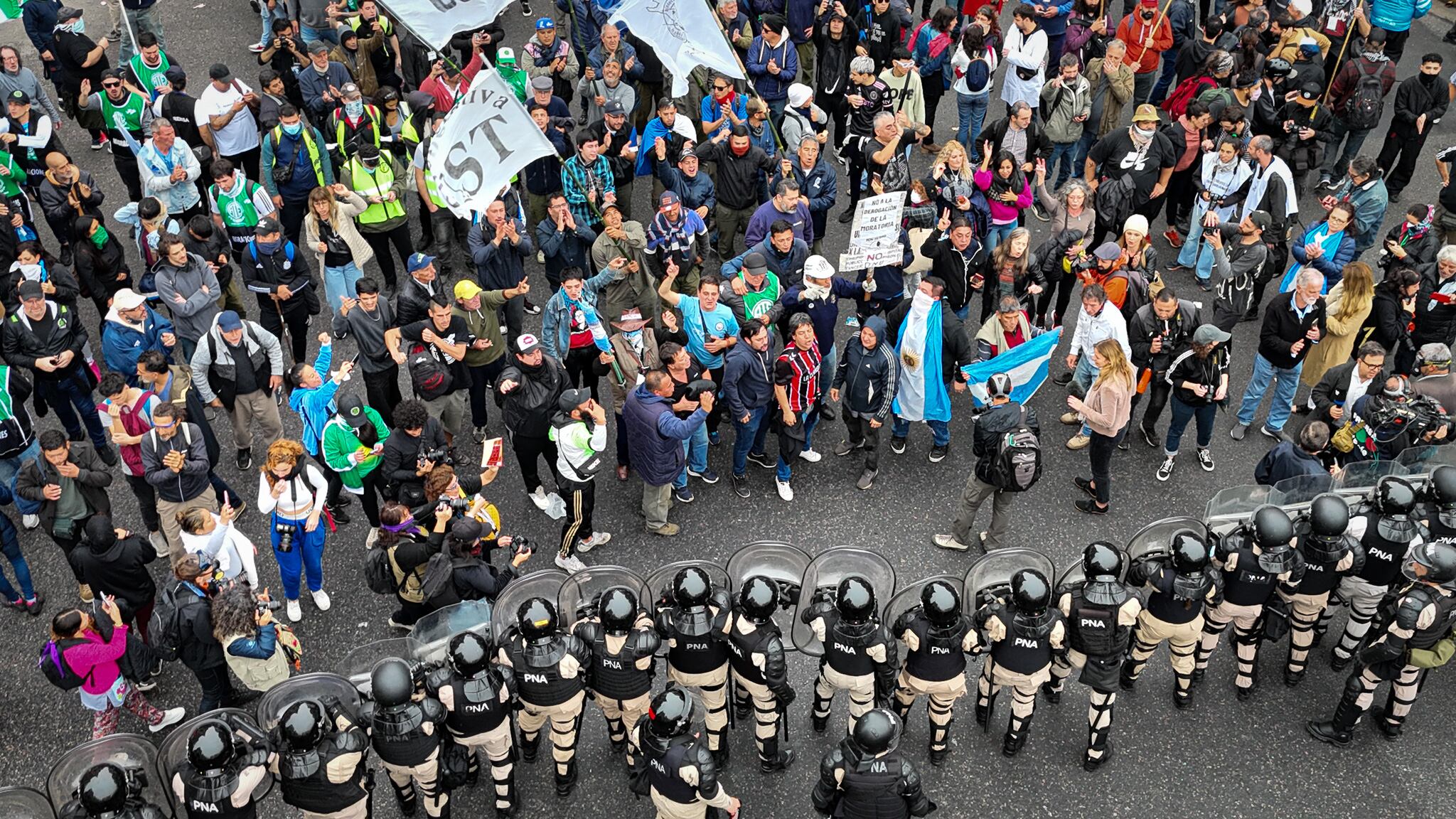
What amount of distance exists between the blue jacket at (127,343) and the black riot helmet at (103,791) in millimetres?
4074

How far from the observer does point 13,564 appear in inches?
356

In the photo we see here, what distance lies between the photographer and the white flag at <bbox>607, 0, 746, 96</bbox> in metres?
11.8

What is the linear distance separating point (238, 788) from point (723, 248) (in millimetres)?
7487

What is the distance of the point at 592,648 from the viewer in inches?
295

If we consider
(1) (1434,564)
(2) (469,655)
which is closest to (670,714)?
(2) (469,655)

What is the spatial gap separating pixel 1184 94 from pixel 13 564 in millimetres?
12096

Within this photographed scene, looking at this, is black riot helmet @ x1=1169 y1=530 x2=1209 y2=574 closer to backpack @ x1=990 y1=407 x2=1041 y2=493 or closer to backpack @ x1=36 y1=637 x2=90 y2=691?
backpack @ x1=990 y1=407 x2=1041 y2=493

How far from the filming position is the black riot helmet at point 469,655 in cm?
710

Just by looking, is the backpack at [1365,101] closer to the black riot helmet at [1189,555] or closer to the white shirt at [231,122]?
the black riot helmet at [1189,555]

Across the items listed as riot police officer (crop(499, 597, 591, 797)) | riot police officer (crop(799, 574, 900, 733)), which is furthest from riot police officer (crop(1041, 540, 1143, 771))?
riot police officer (crop(499, 597, 591, 797))

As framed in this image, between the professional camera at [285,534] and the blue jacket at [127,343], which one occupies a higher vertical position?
the blue jacket at [127,343]

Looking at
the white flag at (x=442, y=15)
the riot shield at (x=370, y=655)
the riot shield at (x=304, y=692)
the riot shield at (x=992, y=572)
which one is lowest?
the riot shield at (x=992, y=572)

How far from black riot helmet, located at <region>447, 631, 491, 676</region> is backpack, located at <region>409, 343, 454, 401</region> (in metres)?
2.85

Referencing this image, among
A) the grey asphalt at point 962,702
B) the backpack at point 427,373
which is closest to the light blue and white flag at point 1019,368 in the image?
the grey asphalt at point 962,702
